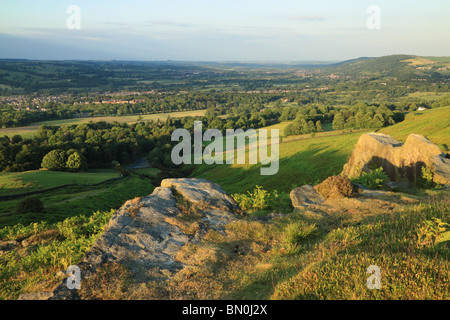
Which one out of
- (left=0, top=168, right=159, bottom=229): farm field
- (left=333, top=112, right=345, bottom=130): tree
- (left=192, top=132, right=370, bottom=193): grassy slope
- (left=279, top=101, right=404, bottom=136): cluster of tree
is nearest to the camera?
(left=0, top=168, right=159, bottom=229): farm field

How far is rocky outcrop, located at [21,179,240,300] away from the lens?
9232mm

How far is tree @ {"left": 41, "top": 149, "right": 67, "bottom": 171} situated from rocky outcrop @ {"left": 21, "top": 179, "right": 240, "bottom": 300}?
78880mm

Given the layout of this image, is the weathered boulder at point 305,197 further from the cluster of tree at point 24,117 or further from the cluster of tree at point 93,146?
the cluster of tree at point 24,117

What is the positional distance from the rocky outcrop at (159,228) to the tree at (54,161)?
78.9 m

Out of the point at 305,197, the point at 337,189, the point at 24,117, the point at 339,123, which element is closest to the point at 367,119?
the point at 339,123

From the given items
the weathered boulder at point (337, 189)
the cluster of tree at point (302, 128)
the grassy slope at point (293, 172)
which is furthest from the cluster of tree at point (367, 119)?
the weathered boulder at point (337, 189)

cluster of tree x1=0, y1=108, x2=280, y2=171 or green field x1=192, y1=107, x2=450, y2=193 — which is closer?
green field x1=192, y1=107, x2=450, y2=193

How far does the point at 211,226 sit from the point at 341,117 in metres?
123

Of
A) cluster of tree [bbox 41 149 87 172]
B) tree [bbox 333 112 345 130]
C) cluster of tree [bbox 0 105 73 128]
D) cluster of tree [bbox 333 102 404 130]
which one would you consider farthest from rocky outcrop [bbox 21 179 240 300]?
cluster of tree [bbox 0 105 73 128]

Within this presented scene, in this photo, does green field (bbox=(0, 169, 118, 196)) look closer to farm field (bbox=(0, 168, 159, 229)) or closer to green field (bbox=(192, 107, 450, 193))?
farm field (bbox=(0, 168, 159, 229))

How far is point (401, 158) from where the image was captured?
22.8m

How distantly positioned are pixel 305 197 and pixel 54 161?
83.1 meters

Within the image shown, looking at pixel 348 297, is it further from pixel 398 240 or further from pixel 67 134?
pixel 67 134

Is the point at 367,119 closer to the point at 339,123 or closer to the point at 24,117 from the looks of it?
the point at 339,123
